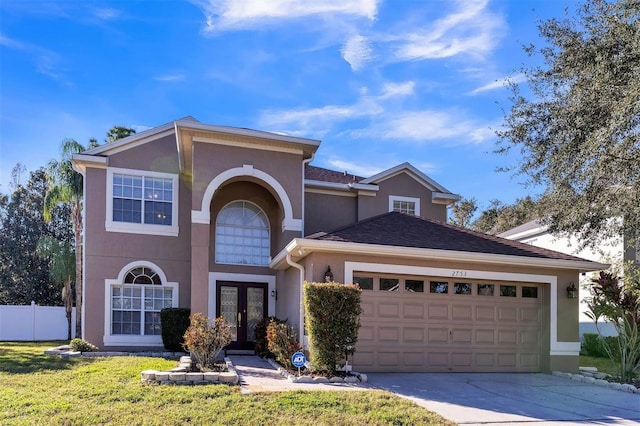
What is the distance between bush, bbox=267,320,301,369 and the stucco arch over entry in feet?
11.4

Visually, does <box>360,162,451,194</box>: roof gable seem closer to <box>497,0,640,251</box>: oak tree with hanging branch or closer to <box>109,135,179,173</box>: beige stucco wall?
<box>497,0,640,251</box>: oak tree with hanging branch

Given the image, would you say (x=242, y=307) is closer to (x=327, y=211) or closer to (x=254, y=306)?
(x=254, y=306)

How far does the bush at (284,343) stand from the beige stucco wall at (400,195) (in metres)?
6.87

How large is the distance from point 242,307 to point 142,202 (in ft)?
15.1

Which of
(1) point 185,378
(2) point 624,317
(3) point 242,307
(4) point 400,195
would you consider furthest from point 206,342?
(4) point 400,195

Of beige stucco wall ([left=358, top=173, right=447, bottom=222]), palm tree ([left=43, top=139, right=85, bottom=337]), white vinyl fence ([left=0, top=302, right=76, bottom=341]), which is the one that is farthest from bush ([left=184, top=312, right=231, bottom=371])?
white vinyl fence ([left=0, top=302, right=76, bottom=341])

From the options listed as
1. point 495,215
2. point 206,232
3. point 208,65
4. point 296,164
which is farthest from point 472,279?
point 495,215

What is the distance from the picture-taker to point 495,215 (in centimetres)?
4288

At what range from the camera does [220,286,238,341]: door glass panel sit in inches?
620

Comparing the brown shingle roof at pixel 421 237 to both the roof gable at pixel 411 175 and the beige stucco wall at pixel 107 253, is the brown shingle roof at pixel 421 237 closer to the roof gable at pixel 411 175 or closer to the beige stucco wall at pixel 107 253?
the roof gable at pixel 411 175

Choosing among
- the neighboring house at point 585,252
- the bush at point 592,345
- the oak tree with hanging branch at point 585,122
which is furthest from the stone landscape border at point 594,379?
the bush at point 592,345

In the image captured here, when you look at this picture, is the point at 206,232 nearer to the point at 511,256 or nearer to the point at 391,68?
the point at 391,68

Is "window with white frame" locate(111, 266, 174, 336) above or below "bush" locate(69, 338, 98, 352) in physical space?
above

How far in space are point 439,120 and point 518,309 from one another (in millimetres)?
6123
